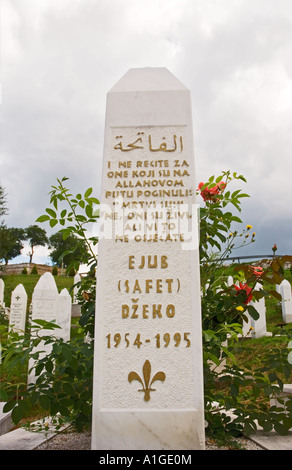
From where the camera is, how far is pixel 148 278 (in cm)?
301

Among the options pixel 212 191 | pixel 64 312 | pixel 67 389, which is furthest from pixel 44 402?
pixel 64 312

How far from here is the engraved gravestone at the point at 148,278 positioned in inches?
107

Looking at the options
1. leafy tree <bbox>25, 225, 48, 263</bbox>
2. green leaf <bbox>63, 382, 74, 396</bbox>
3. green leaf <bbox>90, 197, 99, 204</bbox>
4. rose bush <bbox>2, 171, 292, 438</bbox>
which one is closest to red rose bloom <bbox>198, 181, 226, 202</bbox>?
rose bush <bbox>2, 171, 292, 438</bbox>

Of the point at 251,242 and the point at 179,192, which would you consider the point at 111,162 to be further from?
the point at 251,242

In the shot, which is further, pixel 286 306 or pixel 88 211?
pixel 286 306

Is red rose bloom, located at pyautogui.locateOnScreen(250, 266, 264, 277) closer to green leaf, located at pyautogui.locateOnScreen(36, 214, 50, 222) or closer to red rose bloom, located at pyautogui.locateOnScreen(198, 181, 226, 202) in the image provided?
red rose bloom, located at pyautogui.locateOnScreen(198, 181, 226, 202)

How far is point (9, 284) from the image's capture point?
23719 mm

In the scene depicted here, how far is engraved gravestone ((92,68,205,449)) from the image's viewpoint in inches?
107

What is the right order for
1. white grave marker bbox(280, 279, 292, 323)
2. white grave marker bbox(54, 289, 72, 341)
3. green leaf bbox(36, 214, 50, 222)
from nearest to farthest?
green leaf bbox(36, 214, 50, 222) < white grave marker bbox(54, 289, 72, 341) < white grave marker bbox(280, 279, 292, 323)

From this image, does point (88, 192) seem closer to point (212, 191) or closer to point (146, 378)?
point (212, 191)

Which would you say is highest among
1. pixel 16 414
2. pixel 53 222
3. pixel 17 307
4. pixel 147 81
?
pixel 147 81

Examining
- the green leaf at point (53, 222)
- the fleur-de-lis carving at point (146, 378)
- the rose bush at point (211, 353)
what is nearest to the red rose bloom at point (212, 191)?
the rose bush at point (211, 353)

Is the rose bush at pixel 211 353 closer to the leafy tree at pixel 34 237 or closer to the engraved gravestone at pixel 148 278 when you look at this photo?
the engraved gravestone at pixel 148 278
